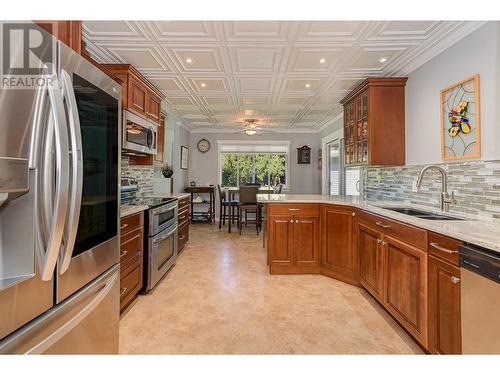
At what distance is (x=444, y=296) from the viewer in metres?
1.51

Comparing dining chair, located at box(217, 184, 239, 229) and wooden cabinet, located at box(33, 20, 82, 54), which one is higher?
wooden cabinet, located at box(33, 20, 82, 54)

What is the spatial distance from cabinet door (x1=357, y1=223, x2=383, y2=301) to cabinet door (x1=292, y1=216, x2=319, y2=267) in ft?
1.86

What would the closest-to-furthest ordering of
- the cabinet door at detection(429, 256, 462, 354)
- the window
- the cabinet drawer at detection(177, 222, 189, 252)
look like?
the cabinet door at detection(429, 256, 462, 354) → the cabinet drawer at detection(177, 222, 189, 252) → the window

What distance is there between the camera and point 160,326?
Answer: 207cm

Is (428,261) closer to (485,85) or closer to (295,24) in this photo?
(485,85)

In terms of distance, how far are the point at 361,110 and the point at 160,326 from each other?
135 inches

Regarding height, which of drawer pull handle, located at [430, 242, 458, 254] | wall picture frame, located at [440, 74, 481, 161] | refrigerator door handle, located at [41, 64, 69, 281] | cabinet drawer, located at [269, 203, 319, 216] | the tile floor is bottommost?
the tile floor

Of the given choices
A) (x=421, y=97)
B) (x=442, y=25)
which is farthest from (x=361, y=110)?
(x=442, y=25)

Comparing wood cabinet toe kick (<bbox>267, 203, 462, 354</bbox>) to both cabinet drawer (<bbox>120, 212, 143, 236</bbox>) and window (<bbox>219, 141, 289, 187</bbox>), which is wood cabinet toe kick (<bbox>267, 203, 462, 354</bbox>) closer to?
cabinet drawer (<bbox>120, 212, 143, 236</bbox>)

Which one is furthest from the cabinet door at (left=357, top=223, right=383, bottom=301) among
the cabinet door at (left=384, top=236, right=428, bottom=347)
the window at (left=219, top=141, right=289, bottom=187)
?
the window at (left=219, top=141, right=289, bottom=187)

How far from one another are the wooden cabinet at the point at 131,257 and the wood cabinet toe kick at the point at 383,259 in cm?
148

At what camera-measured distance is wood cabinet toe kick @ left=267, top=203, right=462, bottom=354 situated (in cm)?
152

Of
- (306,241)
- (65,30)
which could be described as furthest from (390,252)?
(65,30)

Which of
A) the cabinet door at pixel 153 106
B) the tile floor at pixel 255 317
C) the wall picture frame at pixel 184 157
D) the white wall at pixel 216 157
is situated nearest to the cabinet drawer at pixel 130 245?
the tile floor at pixel 255 317
